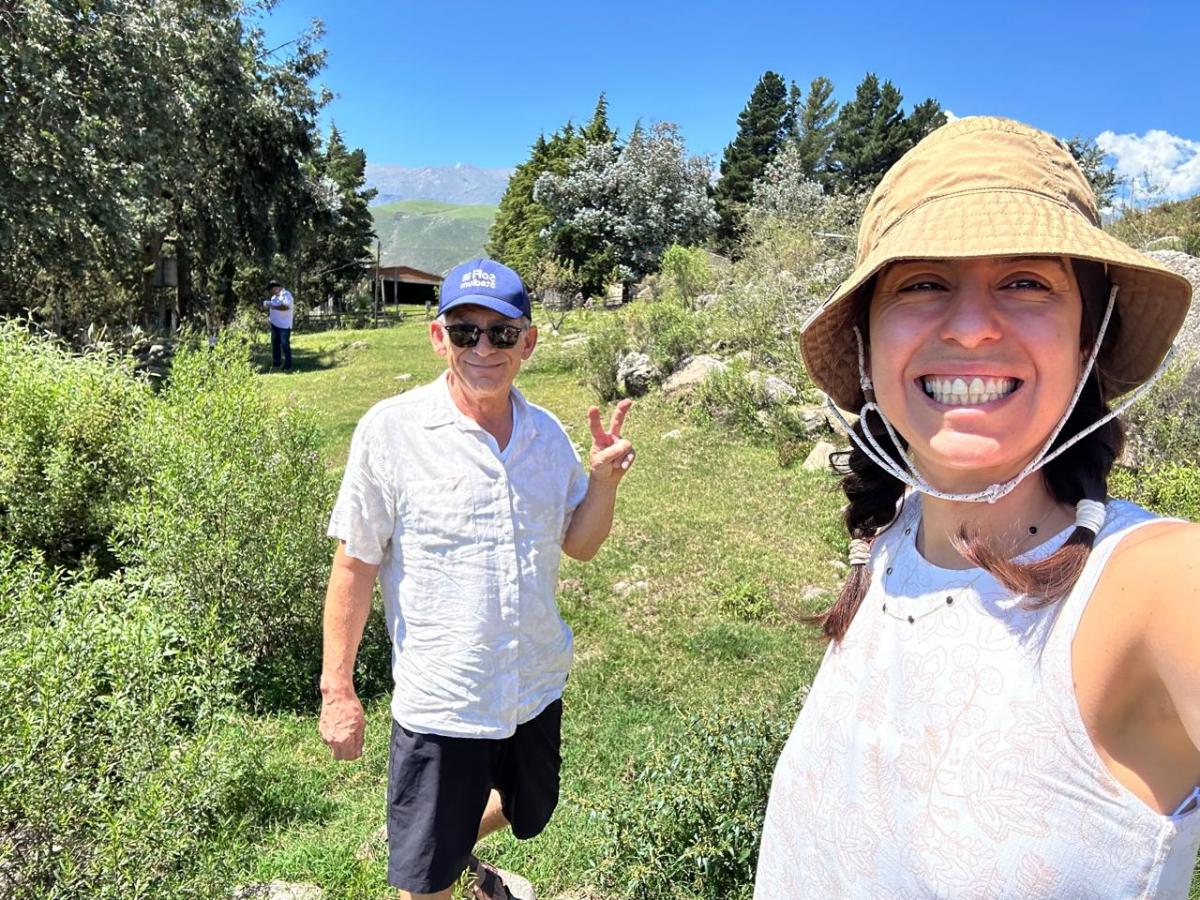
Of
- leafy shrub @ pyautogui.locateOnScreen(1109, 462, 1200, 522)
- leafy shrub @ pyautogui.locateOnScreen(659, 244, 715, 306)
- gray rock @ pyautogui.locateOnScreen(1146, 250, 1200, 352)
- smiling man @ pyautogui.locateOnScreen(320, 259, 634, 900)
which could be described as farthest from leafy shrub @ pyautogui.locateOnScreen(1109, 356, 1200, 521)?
leafy shrub @ pyautogui.locateOnScreen(659, 244, 715, 306)

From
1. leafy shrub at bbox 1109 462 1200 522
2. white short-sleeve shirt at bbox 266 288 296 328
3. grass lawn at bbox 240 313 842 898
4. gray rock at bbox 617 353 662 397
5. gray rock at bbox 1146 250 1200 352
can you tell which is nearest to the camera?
grass lawn at bbox 240 313 842 898

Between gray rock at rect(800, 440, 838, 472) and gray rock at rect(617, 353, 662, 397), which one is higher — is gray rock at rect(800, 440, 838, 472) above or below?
below

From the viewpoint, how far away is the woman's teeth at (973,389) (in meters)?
1.02

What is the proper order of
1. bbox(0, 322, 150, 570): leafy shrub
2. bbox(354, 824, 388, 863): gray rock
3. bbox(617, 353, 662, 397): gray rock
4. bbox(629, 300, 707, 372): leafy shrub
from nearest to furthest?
1. bbox(354, 824, 388, 863): gray rock
2. bbox(0, 322, 150, 570): leafy shrub
3. bbox(617, 353, 662, 397): gray rock
4. bbox(629, 300, 707, 372): leafy shrub

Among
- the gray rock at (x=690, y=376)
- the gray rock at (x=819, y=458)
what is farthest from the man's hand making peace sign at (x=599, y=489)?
the gray rock at (x=690, y=376)

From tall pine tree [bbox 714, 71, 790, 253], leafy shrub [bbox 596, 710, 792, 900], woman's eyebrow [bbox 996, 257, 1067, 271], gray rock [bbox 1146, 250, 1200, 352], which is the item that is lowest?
leafy shrub [bbox 596, 710, 792, 900]

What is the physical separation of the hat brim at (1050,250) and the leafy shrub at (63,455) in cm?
518

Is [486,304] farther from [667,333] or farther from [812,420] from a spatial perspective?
[667,333]

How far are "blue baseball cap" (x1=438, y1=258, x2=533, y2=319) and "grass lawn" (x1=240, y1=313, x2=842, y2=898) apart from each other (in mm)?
1802

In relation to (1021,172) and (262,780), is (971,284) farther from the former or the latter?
(262,780)

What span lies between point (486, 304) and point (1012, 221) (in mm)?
1690

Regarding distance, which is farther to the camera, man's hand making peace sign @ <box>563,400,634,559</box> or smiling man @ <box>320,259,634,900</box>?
man's hand making peace sign @ <box>563,400,634,559</box>

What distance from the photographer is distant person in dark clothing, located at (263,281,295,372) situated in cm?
1633

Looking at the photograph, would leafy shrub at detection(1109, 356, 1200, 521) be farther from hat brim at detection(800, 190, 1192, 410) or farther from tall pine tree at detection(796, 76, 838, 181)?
tall pine tree at detection(796, 76, 838, 181)
